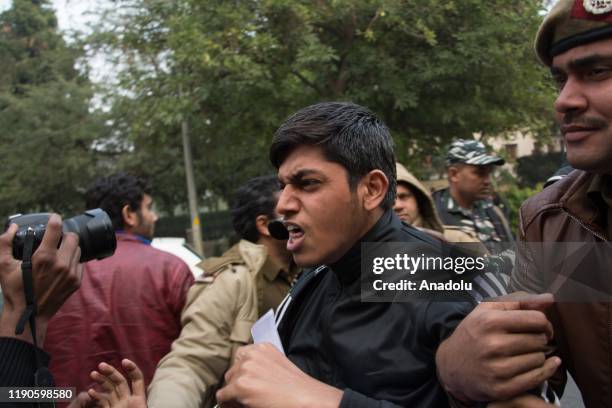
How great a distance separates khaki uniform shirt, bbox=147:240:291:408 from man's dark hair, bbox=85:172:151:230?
0.69 m

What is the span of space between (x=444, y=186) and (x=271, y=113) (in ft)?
21.9

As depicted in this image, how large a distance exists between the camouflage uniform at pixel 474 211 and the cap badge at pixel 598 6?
10.8ft

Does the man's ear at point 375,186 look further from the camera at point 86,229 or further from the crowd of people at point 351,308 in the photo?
the camera at point 86,229

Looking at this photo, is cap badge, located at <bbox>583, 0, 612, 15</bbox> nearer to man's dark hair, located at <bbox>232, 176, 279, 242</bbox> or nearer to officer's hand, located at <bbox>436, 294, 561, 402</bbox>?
officer's hand, located at <bbox>436, 294, 561, 402</bbox>

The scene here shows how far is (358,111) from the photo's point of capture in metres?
1.94

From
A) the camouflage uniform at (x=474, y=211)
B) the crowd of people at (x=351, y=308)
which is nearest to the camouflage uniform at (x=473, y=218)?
the camouflage uniform at (x=474, y=211)

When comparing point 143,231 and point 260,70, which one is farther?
point 260,70

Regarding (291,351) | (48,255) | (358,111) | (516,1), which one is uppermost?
(516,1)

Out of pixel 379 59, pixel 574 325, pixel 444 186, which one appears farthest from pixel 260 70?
pixel 574 325

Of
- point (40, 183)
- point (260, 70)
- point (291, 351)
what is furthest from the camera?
point (40, 183)

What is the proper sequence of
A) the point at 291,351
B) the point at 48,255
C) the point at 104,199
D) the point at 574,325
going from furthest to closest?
the point at 104,199
the point at 48,255
the point at 291,351
the point at 574,325

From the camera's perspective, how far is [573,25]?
1.40m

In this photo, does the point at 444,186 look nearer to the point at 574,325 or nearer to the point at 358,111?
the point at 358,111

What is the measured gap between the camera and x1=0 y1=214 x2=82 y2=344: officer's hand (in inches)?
74.9
